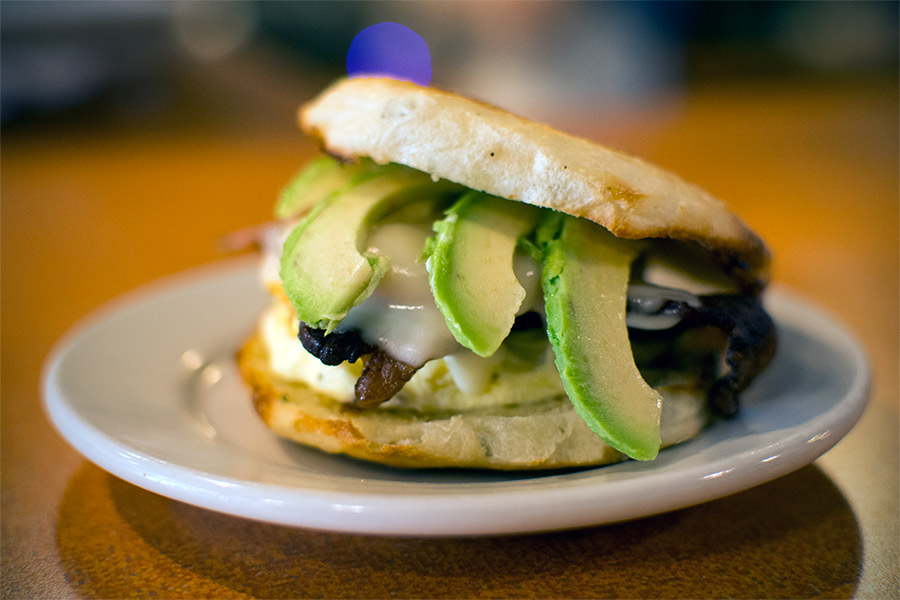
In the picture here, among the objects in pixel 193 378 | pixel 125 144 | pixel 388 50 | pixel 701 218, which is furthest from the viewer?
pixel 388 50

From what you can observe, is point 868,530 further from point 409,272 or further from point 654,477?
point 409,272

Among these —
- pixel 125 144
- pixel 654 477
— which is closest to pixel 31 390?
pixel 654 477

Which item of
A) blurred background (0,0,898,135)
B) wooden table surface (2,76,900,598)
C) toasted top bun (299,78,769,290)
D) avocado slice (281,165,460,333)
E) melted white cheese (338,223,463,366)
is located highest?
toasted top bun (299,78,769,290)

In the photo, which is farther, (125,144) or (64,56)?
(64,56)

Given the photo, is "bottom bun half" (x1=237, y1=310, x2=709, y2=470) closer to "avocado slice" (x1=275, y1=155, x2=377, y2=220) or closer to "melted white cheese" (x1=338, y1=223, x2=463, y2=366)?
"melted white cheese" (x1=338, y1=223, x2=463, y2=366)

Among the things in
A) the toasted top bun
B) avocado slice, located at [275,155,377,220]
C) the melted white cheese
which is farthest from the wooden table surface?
avocado slice, located at [275,155,377,220]
